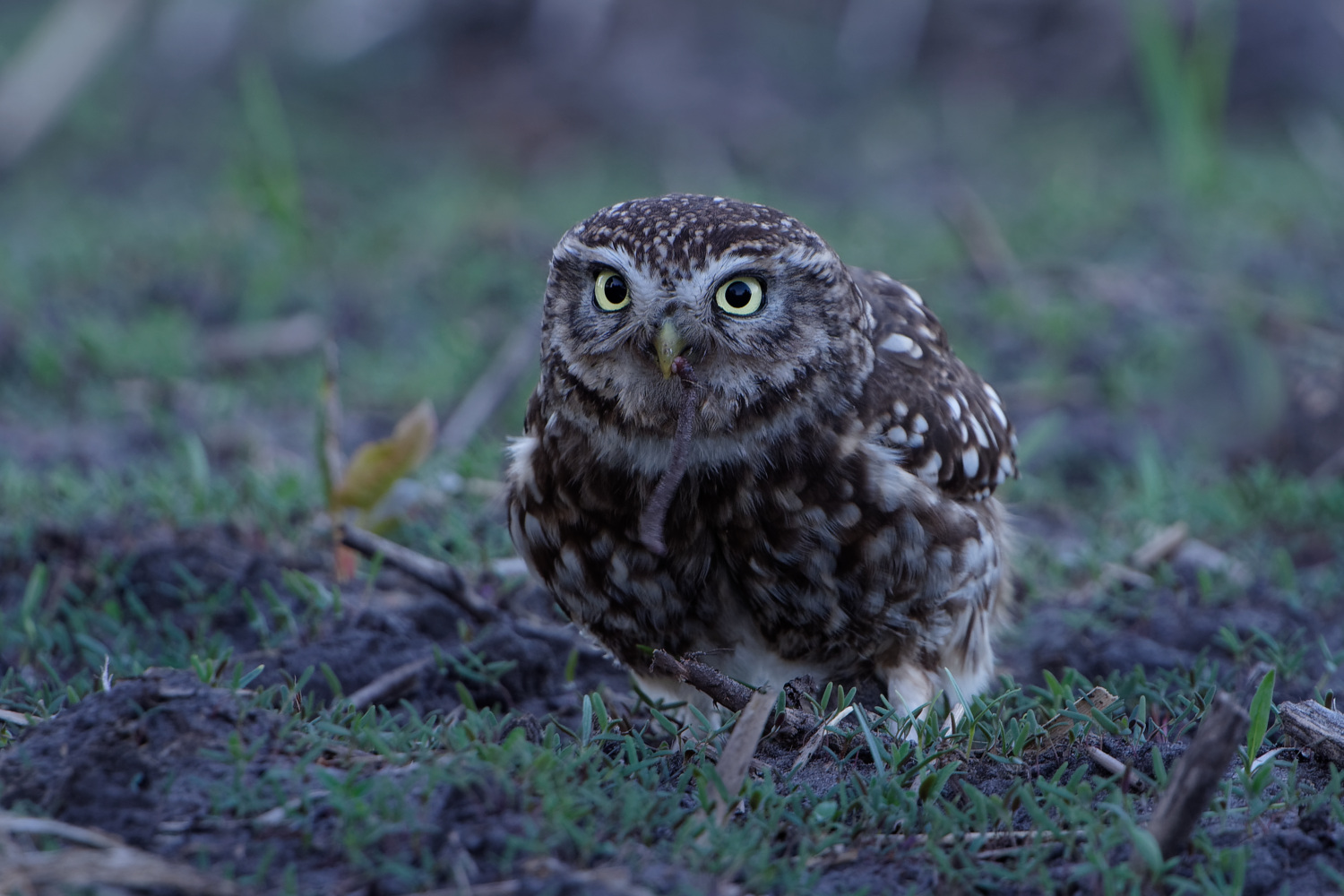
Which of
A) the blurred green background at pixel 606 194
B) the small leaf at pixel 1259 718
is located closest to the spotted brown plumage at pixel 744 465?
the small leaf at pixel 1259 718

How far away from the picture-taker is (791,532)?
8.83ft

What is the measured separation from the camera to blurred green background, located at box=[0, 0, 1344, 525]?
16.0 ft

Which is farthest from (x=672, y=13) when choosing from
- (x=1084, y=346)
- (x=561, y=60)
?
(x=1084, y=346)

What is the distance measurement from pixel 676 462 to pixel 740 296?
1.20ft

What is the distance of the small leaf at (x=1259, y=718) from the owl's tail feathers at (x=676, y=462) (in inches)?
42.8

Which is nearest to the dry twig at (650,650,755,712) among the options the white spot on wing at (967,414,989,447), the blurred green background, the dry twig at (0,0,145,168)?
the white spot on wing at (967,414,989,447)

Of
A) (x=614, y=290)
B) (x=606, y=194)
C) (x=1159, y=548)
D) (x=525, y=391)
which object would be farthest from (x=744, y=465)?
(x=606, y=194)

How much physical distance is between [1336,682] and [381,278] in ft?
14.5

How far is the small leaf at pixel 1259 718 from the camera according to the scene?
2271mm

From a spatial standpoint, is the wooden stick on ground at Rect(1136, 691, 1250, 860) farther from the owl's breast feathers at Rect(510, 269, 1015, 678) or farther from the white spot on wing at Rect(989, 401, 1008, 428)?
the white spot on wing at Rect(989, 401, 1008, 428)

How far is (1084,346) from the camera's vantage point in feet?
17.3

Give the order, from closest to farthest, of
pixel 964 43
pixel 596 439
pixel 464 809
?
pixel 464 809 < pixel 596 439 < pixel 964 43

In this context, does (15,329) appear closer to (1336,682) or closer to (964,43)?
(1336,682)

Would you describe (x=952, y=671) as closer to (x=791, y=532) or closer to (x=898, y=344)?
(x=791, y=532)
